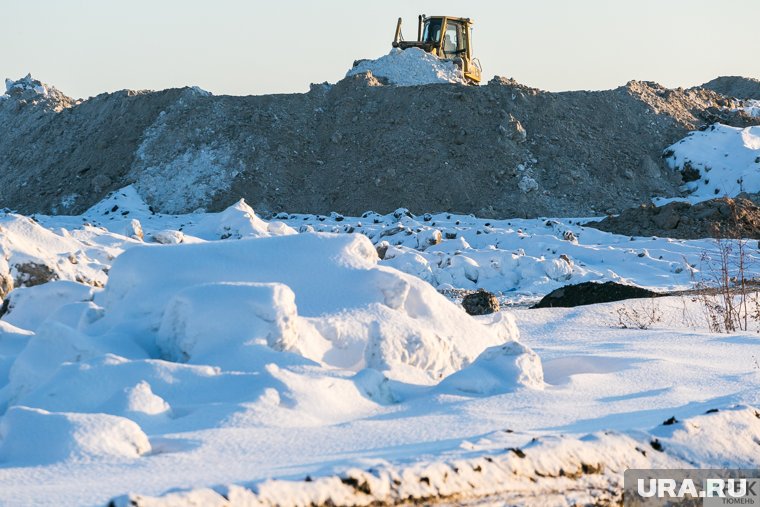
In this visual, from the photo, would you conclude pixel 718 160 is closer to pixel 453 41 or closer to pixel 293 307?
pixel 453 41

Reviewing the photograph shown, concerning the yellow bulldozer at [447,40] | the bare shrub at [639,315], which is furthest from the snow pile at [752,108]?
the bare shrub at [639,315]

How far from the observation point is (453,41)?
31.5 metres

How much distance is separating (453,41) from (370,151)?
5.21 meters

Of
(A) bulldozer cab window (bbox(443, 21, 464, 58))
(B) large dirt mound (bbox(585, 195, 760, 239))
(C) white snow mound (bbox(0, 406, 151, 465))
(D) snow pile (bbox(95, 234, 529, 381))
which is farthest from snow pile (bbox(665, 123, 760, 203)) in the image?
(C) white snow mound (bbox(0, 406, 151, 465))

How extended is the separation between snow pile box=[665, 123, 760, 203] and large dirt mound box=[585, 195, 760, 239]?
18.5 ft

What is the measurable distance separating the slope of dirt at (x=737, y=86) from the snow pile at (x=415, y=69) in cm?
1887

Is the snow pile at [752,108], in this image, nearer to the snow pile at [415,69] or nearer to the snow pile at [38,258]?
the snow pile at [415,69]

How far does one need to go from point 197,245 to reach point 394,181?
20822 mm

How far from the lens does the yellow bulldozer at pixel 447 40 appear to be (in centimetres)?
3075

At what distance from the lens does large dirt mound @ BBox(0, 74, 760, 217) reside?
2691 cm

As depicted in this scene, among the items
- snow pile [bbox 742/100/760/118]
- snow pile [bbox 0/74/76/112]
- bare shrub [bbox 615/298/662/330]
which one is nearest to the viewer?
bare shrub [bbox 615/298/662/330]

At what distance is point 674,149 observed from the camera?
29.6m

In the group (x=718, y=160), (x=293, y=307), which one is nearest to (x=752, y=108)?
(x=718, y=160)

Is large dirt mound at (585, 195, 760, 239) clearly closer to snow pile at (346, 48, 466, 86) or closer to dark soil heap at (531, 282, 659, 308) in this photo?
dark soil heap at (531, 282, 659, 308)
